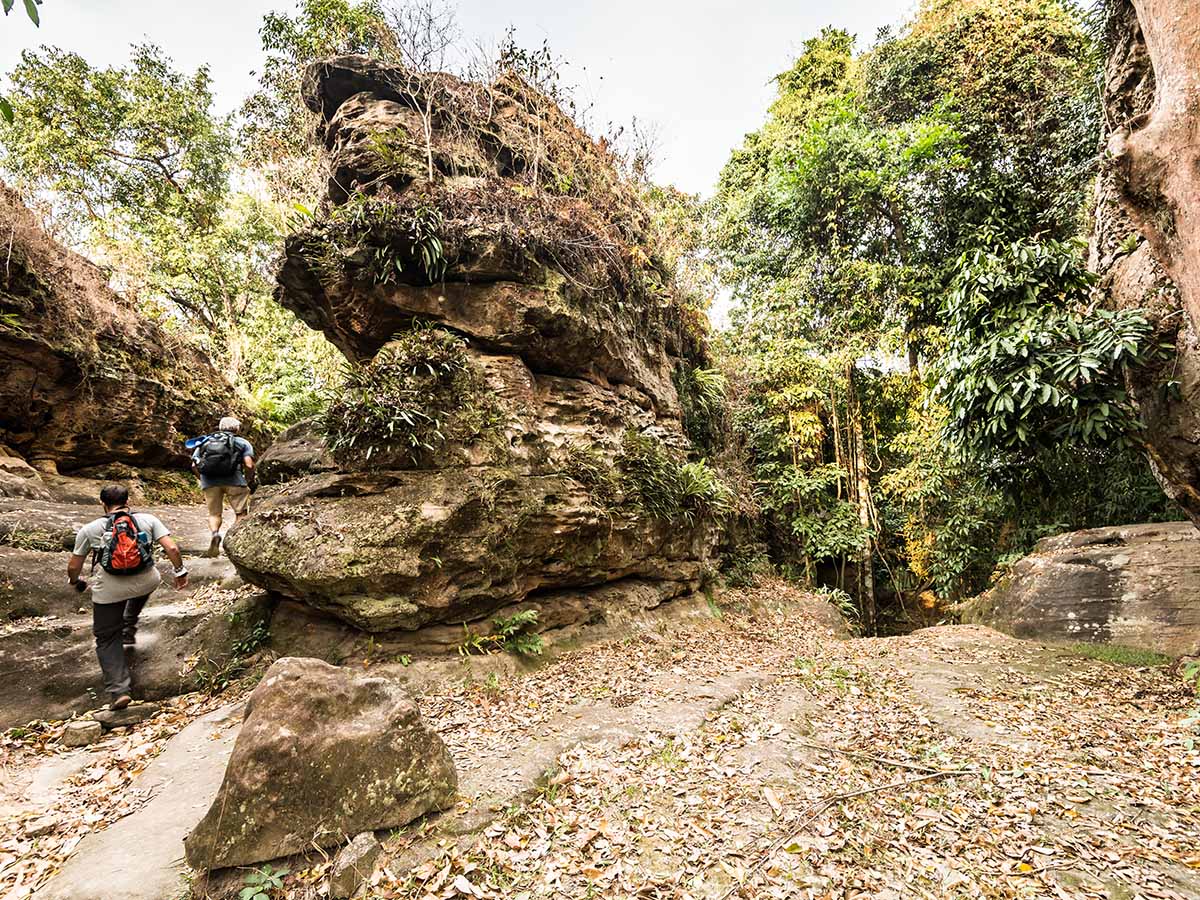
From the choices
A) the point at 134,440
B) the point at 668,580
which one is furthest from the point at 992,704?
the point at 134,440

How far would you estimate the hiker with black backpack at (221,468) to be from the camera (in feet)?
22.8

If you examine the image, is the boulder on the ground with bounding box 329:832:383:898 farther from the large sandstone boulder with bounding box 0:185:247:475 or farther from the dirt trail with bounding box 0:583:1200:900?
the large sandstone boulder with bounding box 0:185:247:475

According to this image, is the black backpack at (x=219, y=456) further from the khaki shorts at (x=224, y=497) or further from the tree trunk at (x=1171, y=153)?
the tree trunk at (x=1171, y=153)

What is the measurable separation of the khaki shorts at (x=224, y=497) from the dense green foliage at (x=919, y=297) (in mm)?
11083

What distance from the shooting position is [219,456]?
22.9 feet

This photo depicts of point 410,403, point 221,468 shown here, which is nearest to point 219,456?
point 221,468

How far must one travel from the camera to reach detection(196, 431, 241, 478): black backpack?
6.93 meters

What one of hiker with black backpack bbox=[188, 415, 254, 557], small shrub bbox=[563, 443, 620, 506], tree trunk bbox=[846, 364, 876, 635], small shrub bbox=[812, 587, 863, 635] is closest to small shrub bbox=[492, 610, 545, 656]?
small shrub bbox=[563, 443, 620, 506]

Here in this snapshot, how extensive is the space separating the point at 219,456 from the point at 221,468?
18 cm

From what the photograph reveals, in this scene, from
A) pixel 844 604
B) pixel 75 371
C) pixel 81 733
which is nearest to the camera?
pixel 81 733

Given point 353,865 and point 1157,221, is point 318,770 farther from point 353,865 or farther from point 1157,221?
point 1157,221

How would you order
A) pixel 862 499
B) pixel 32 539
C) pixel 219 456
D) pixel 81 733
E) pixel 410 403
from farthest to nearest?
pixel 862 499 < pixel 219 456 < pixel 410 403 < pixel 32 539 < pixel 81 733

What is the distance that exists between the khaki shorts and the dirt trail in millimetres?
3992

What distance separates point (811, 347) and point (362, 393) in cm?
1112
